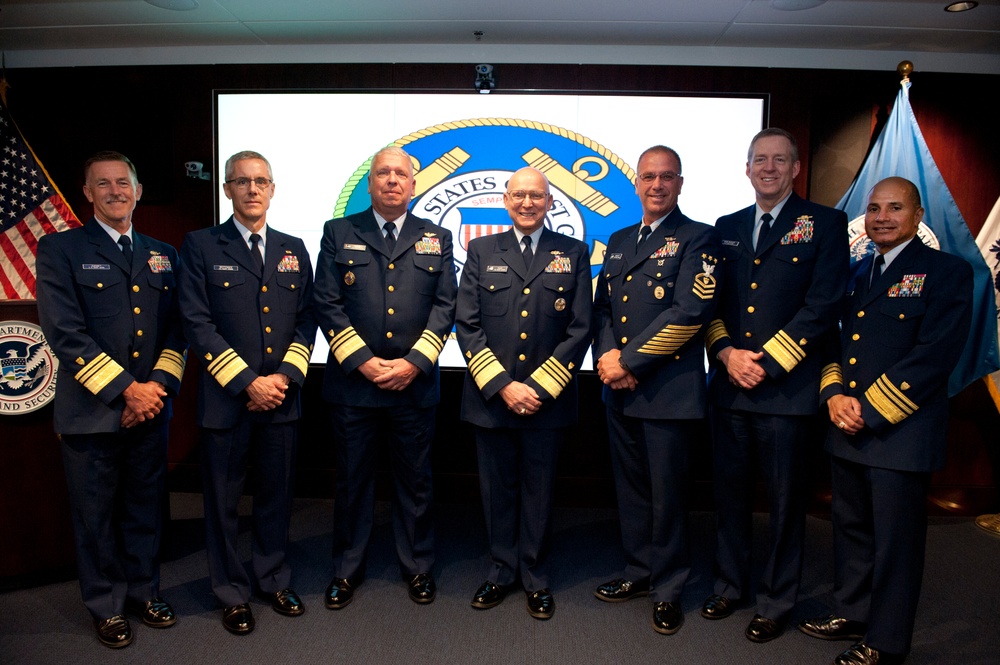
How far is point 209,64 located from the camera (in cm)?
410

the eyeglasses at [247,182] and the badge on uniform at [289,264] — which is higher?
the eyeglasses at [247,182]

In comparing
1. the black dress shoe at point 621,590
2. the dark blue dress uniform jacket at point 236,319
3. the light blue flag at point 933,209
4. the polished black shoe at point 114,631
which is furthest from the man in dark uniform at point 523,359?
the light blue flag at point 933,209

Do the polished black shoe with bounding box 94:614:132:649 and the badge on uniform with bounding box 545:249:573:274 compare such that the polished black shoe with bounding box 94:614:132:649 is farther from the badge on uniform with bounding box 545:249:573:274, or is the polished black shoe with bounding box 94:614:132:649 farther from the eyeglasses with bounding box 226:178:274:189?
the badge on uniform with bounding box 545:249:573:274

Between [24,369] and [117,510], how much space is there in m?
0.80

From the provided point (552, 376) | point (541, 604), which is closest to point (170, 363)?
point (552, 376)

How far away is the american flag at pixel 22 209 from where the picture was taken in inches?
140

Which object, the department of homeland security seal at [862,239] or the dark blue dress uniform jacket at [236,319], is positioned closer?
the dark blue dress uniform jacket at [236,319]

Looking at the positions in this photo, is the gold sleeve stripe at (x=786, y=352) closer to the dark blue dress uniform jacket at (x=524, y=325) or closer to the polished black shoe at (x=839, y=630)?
→ the dark blue dress uniform jacket at (x=524, y=325)

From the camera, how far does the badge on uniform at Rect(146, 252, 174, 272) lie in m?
2.52

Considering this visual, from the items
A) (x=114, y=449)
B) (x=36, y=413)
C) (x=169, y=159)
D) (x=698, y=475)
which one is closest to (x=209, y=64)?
(x=169, y=159)

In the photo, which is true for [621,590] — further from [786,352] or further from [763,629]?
[786,352]

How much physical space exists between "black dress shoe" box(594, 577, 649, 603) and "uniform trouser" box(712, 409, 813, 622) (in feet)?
1.10

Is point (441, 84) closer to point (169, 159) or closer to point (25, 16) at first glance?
point (169, 159)

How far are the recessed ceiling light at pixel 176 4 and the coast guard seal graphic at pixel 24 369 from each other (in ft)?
6.66
